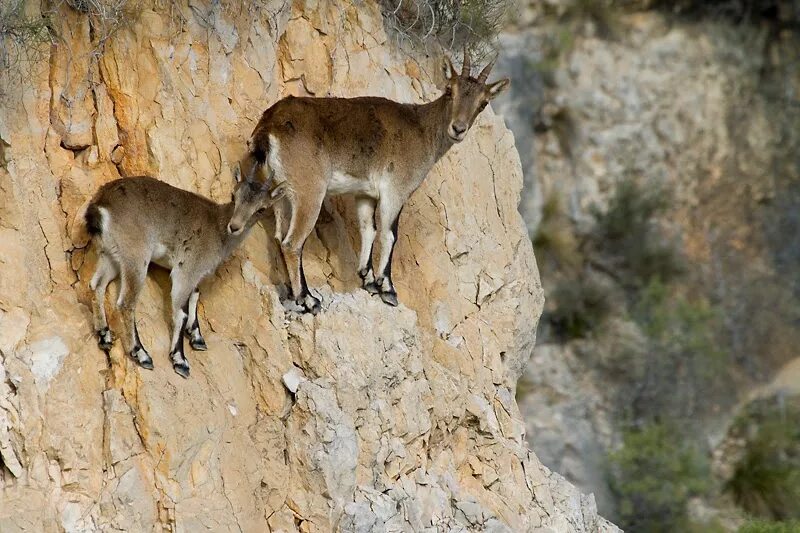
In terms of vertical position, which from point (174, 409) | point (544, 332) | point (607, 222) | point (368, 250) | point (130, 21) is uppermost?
point (130, 21)

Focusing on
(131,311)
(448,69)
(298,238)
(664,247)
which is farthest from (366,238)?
(664,247)

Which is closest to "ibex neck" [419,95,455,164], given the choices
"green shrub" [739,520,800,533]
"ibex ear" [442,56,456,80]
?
"ibex ear" [442,56,456,80]

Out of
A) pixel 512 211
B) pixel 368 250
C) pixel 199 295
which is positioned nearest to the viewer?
pixel 199 295

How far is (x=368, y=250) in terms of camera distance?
10609 millimetres

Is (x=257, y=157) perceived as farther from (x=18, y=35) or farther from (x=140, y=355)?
(x=18, y=35)

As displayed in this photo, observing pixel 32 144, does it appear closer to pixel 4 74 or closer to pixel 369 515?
pixel 4 74

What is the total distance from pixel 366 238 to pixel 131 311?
96.1 inches

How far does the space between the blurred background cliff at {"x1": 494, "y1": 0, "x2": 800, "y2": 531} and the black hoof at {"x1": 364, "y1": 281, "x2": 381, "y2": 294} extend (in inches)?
476

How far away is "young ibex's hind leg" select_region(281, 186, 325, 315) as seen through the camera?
9891mm

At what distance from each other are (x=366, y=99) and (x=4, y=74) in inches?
118

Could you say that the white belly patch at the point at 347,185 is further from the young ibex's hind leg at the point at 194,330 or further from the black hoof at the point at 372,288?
the young ibex's hind leg at the point at 194,330

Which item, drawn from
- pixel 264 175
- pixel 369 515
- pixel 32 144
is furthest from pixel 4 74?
pixel 369 515

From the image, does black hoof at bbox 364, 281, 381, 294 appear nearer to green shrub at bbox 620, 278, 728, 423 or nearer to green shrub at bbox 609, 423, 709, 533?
green shrub at bbox 609, 423, 709, 533

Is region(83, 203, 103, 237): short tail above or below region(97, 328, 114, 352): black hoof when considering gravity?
above
